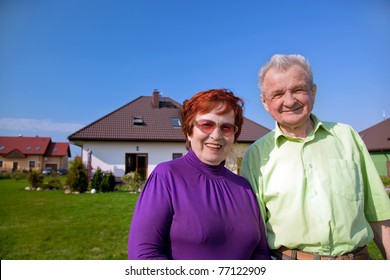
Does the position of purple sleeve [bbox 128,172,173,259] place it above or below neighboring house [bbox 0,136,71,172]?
below

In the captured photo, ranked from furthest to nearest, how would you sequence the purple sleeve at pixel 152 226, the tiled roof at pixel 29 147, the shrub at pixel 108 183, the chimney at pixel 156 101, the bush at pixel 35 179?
the tiled roof at pixel 29 147 → the chimney at pixel 156 101 → the bush at pixel 35 179 → the shrub at pixel 108 183 → the purple sleeve at pixel 152 226

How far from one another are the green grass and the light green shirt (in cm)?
310

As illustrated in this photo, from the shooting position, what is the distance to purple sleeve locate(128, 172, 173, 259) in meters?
1.42

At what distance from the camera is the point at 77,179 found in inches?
511

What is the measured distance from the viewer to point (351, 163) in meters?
1.75

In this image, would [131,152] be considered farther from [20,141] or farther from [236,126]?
[20,141]

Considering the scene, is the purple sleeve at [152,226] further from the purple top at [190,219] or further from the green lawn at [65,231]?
the green lawn at [65,231]

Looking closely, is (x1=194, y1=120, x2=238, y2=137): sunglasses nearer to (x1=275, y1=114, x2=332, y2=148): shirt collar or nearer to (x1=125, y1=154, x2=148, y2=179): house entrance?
(x1=275, y1=114, x2=332, y2=148): shirt collar

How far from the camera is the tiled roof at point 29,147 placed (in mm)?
38281

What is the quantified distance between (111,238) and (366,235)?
4472mm

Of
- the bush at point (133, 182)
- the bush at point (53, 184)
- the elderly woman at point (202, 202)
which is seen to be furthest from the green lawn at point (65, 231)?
the bush at point (53, 184)

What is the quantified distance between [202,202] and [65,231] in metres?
5.29

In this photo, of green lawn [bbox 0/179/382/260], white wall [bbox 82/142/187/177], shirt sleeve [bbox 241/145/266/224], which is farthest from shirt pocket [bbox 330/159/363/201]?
white wall [bbox 82/142/187/177]
